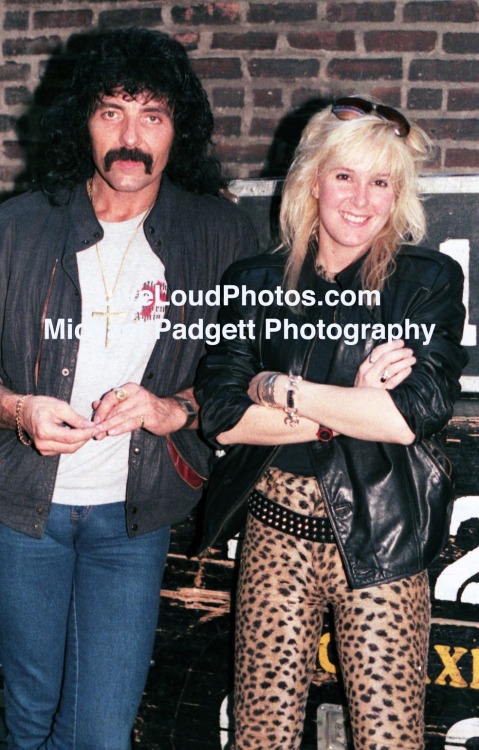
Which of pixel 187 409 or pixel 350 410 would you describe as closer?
pixel 350 410

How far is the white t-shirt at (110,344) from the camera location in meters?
2.45

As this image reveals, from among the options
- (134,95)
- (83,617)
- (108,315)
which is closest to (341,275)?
(108,315)

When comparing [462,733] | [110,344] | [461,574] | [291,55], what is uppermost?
[291,55]

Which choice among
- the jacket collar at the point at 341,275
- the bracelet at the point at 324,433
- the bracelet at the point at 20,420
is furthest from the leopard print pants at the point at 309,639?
the bracelet at the point at 20,420

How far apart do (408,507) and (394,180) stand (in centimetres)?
87

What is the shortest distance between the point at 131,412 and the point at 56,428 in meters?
0.20

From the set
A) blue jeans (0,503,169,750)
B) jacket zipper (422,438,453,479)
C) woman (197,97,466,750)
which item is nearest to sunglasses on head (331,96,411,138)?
woman (197,97,466,750)

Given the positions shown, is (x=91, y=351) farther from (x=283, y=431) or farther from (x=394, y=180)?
(x=394, y=180)

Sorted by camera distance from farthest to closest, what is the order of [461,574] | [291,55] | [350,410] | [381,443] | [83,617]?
[291,55], [461,574], [83,617], [381,443], [350,410]

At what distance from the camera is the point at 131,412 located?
231 cm

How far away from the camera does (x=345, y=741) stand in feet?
9.21

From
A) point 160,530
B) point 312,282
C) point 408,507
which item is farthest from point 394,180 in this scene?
point 160,530

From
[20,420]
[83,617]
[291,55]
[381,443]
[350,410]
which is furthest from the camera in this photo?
[291,55]

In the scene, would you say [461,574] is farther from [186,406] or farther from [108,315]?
[108,315]
